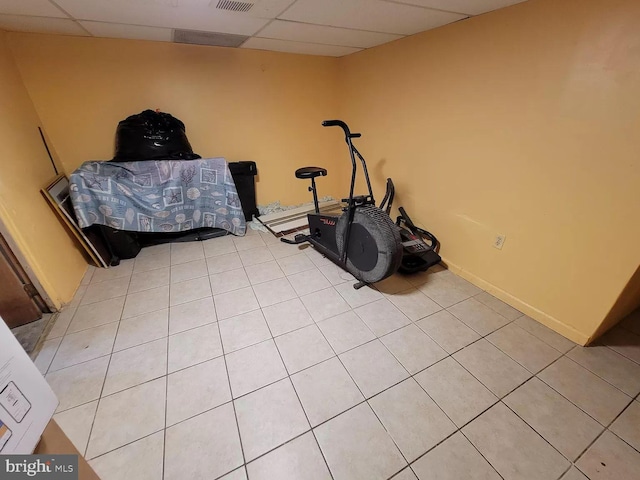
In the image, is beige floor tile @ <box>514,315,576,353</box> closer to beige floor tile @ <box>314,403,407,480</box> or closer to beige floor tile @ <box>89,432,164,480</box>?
beige floor tile @ <box>314,403,407,480</box>

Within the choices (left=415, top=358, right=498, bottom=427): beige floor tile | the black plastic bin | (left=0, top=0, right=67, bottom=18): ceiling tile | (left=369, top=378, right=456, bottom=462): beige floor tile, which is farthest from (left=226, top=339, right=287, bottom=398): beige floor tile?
(left=0, top=0, right=67, bottom=18): ceiling tile

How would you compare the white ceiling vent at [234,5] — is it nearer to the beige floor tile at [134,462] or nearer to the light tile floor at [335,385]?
the light tile floor at [335,385]

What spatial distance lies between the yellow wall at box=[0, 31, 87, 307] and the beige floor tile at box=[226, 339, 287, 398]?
5.10 feet

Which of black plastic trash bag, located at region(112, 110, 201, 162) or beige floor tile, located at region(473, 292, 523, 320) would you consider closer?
beige floor tile, located at region(473, 292, 523, 320)

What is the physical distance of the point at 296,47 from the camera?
9.39 ft

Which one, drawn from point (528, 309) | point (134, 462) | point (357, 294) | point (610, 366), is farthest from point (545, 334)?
point (134, 462)

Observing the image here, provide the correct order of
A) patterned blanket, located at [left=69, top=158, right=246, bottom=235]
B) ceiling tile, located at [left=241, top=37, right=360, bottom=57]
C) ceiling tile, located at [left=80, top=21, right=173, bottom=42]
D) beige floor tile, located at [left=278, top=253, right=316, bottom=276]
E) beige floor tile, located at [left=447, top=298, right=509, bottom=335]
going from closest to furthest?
beige floor tile, located at [left=447, top=298, right=509, bottom=335] → ceiling tile, located at [left=80, top=21, right=173, bottom=42] → patterned blanket, located at [left=69, top=158, right=246, bottom=235] → beige floor tile, located at [left=278, top=253, right=316, bottom=276] → ceiling tile, located at [left=241, top=37, right=360, bottom=57]

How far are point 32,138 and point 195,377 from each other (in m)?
2.52

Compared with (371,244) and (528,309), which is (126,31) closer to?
(371,244)

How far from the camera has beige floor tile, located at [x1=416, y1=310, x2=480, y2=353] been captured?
171cm

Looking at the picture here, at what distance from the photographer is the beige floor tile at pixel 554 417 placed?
1211 millimetres

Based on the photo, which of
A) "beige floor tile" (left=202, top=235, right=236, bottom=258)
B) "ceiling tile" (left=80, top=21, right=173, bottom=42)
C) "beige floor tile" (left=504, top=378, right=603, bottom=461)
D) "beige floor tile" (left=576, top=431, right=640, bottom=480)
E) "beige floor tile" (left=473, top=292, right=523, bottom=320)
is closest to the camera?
"beige floor tile" (left=576, top=431, right=640, bottom=480)

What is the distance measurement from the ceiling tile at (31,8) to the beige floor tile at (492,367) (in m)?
3.30

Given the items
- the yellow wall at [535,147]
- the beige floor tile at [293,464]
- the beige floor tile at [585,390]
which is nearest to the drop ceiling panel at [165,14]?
the yellow wall at [535,147]
